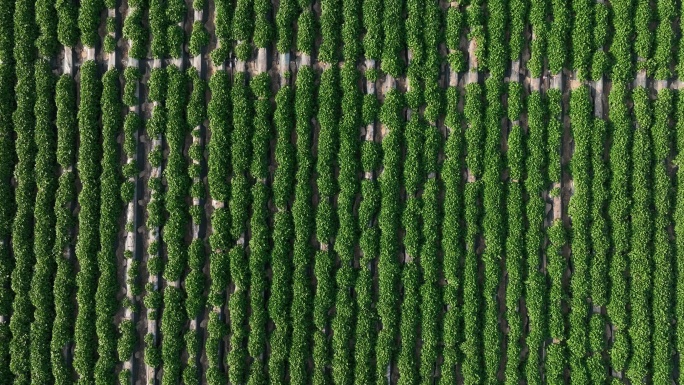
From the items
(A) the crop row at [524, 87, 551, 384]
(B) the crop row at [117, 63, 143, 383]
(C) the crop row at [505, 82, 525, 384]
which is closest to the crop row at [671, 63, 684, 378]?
(A) the crop row at [524, 87, 551, 384]

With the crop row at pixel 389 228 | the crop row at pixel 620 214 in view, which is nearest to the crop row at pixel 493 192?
the crop row at pixel 389 228

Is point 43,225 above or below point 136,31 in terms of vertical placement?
below

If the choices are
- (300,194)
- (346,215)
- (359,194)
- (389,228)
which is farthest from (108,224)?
(389,228)

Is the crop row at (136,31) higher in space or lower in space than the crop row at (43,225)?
higher

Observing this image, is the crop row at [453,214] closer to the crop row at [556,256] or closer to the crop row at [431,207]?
the crop row at [431,207]

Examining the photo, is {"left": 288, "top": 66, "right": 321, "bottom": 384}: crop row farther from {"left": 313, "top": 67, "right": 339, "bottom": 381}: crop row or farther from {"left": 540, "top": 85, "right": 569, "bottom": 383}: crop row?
{"left": 540, "top": 85, "right": 569, "bottom": 383}: crop row

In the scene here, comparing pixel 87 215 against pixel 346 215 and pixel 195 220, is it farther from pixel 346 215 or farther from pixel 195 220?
pixel 346 215

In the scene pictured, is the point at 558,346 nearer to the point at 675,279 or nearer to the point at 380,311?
the point at 675,279

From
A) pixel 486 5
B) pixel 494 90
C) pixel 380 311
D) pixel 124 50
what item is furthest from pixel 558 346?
pixel 124 50
